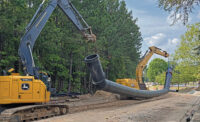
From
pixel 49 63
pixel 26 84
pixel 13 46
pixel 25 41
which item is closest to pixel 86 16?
pixel 49 63

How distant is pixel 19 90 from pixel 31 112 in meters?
1.32

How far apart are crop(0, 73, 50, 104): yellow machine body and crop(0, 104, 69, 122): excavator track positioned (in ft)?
1.60

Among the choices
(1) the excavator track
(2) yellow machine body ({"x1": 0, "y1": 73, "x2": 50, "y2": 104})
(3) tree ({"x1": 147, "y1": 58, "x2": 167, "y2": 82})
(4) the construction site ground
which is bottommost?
(4) the construction site ground

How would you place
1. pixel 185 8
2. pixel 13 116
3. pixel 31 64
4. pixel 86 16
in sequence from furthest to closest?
pixel 86 16
pixel 31 64
pixel 13 116
pixel 185 8

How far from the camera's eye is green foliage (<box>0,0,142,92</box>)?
1833 cm

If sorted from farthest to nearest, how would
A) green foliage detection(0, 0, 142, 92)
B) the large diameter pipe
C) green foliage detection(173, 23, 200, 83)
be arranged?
1. green foliage detection(173, 23, 200, 83)
2. green foliage detection(0, 0, 142, 92)
3. the large diameter pipe

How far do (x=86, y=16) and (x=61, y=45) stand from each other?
202 inches

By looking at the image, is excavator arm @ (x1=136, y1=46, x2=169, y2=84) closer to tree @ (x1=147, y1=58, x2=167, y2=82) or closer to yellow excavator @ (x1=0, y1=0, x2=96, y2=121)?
yellow excavator @ (x1=0, y1=0, x2=96, y2=121)

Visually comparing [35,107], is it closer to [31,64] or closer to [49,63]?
[31,64]

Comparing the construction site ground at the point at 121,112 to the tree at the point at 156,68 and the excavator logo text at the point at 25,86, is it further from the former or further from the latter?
the tree at the point at 156,68

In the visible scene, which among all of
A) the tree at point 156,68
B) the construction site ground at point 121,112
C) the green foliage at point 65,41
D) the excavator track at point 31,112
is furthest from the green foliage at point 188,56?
the tree at point 156,68

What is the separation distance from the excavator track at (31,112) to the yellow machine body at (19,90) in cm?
49

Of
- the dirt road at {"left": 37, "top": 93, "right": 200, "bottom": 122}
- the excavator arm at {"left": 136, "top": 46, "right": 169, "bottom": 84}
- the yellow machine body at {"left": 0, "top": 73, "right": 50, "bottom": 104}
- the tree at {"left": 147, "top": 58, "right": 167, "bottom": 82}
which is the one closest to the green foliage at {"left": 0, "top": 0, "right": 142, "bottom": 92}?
the excavator arm at {"left": 136, "top": 46, "right": 169, "bottom": 84}

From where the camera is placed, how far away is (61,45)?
941 inches
